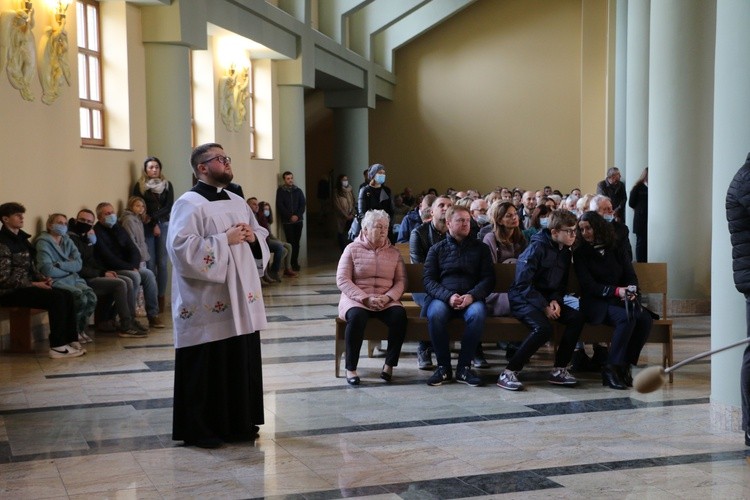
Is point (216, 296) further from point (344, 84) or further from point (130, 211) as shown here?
point (344, 84)

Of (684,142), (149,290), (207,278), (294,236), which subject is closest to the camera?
(207,278)

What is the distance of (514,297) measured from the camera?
8188mm

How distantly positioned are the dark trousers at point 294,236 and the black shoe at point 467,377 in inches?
432

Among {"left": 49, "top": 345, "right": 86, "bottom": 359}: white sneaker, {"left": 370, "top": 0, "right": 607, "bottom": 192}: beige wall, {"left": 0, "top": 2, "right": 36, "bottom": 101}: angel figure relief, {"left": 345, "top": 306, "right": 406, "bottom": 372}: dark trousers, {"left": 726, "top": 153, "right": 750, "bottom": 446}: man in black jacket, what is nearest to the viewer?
{"left": 726, "top": 153, "right": 750, "bottom": 446}: man in black jacket

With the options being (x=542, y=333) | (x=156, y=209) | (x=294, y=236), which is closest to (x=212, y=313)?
(x=542, y=333)

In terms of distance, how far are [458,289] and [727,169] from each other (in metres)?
2.56

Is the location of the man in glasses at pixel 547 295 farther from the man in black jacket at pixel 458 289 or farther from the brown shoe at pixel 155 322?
the brown shoe at pixel 155 322

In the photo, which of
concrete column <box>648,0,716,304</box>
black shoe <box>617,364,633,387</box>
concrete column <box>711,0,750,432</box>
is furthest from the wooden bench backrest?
concrete column <box>648,0,716,304</box>

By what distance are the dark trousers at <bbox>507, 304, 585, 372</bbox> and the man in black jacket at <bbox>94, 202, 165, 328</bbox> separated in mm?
4674

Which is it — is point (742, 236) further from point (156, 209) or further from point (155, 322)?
point (156, 209)

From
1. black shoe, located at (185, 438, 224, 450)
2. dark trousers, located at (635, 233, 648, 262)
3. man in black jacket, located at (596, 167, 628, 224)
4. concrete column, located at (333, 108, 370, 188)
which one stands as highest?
concrete column, located at (333, 108, 370, 188)

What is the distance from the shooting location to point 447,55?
2873 centimetres

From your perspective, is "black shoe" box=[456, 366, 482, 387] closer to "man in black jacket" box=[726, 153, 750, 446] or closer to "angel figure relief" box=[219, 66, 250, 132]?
"man in black jacket" box=[726, 153, 750, 446]

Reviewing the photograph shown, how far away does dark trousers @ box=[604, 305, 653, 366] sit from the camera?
791 centimetres
